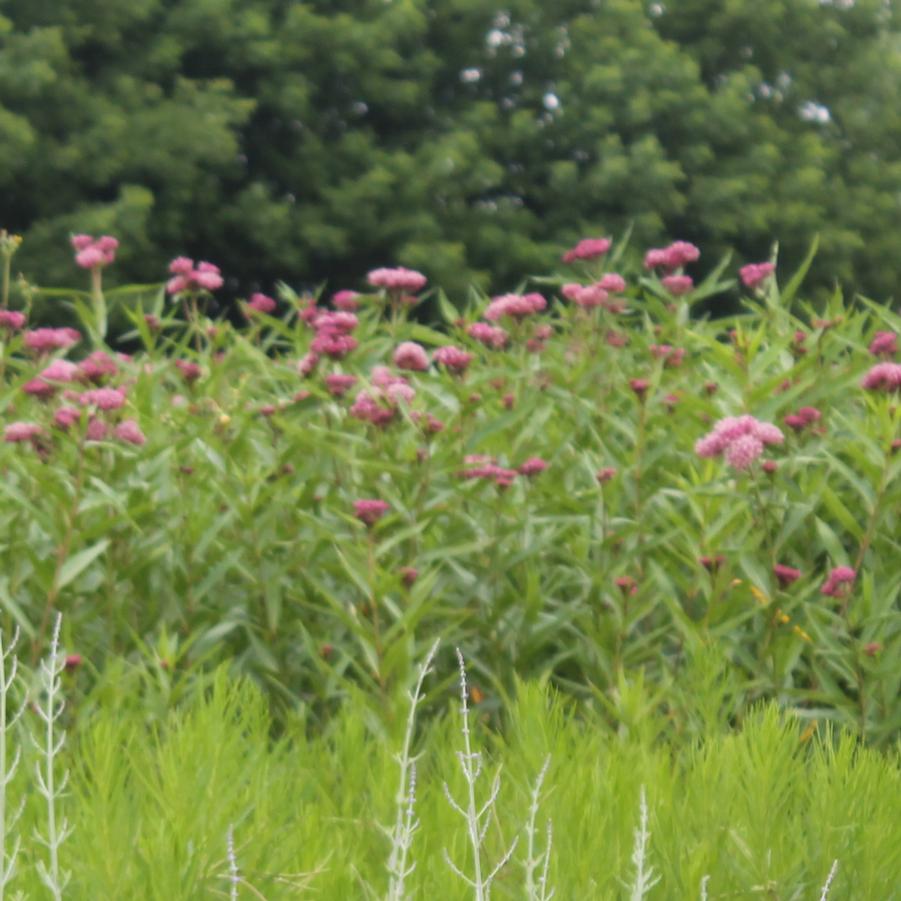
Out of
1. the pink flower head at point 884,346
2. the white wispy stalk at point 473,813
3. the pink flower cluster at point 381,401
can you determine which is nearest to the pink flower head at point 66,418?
the pink flower cluster at point 381,401

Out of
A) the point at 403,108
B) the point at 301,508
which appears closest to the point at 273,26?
the point at 403,108

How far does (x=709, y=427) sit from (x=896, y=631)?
2.55 ft

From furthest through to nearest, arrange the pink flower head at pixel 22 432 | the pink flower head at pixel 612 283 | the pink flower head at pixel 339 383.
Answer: the pink flower head at pixel 612 283
the pink flower head at pixel 339 383
the pink flower head at pixel 22 432

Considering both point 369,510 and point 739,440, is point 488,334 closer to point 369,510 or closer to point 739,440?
point 739,440

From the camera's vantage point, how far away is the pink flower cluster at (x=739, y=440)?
3262mm

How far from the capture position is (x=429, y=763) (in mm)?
2670

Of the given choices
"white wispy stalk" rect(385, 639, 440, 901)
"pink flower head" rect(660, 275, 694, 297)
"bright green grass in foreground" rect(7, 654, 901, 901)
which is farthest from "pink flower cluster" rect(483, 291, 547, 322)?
"white wispy stalk" rect(385, 639, 440, 901)

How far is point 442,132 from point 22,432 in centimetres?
1781

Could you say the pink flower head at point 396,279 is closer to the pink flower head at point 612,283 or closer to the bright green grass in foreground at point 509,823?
the pink flower head at point 612,283

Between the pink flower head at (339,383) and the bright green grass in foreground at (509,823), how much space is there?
1431mm

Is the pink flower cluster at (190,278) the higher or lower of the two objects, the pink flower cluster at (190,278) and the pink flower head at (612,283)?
the lower

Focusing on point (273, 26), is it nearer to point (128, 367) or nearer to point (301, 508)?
point (128, 367)

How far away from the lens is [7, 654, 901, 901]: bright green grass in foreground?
5.87ft

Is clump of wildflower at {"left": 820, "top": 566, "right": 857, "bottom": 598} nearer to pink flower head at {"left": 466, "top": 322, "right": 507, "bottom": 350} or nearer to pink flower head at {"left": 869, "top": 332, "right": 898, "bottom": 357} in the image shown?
pink flower head at {"left": 869, "top": 332, "right": 898, "bottom": 357}
